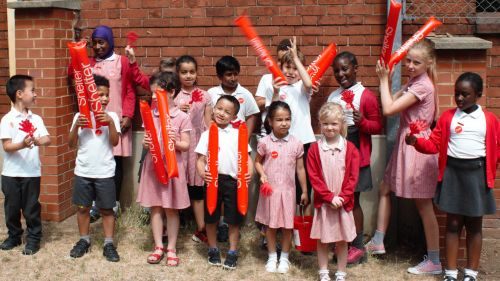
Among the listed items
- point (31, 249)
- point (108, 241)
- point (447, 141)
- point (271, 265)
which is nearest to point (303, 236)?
point (271, 265)

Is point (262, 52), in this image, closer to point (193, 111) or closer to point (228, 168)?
point (193, 111)

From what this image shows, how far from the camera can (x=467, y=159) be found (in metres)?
4.74

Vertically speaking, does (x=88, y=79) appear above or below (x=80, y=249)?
above

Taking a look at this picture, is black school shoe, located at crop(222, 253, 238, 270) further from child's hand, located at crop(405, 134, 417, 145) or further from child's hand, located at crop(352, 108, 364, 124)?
child's hand, located at crop(405, 134, 417, 145)

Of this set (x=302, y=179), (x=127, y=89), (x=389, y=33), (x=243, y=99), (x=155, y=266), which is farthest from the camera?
(x=127, y=89)

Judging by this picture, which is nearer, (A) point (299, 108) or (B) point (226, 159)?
(B) point (226, 159)

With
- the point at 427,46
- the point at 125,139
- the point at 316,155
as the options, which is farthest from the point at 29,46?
the point at 427,46

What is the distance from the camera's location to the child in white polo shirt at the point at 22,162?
5.44 metres

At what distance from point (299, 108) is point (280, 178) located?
79 centimetres

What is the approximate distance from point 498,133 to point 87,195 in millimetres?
3468

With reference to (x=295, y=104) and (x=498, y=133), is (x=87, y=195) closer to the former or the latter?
(x=295, y=104)

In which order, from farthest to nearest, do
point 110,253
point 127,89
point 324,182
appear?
1. point 127,89
2. point 110,253
3. point 324,182

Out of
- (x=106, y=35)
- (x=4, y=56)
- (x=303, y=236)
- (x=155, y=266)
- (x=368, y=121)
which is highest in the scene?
(x=106, y=35)

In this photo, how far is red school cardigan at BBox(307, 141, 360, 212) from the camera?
189 inches
